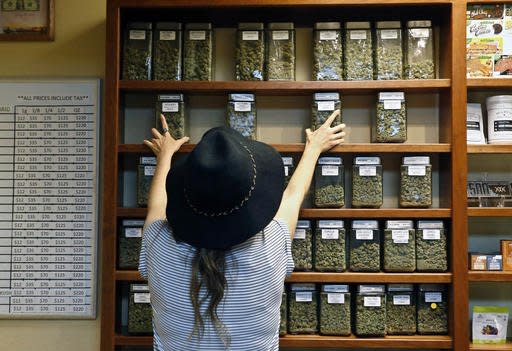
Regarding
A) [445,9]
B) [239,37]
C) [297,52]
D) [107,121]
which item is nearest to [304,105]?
[297,52]

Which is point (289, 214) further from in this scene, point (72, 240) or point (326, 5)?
point (72, 240)

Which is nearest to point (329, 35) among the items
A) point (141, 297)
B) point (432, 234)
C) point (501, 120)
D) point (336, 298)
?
point (501, 120)

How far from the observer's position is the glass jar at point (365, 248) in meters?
1.91

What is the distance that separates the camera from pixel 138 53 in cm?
197

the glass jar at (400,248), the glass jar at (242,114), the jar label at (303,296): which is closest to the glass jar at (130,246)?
the glass jar at (242,114)

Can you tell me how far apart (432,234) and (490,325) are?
443 millimetres

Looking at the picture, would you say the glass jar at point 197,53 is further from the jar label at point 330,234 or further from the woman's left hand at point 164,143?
the jar label at point 330,234

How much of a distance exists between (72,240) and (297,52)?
4.25ft

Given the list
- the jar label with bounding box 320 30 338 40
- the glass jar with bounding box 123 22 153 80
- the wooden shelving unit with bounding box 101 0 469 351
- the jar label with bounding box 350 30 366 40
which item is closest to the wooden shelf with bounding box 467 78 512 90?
the wooden shelving unit with bounding box 101 0 469 351

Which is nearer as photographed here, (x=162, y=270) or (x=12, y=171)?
(x=162, y=270)

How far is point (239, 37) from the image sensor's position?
196 centimetres

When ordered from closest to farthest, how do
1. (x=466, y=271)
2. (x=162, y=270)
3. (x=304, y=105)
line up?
(x=162, y=270) → (x=466, y=271) → (x=304, y=105)

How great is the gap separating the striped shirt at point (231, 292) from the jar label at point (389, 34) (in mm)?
1046

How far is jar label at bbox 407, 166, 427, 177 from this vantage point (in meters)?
1.92
